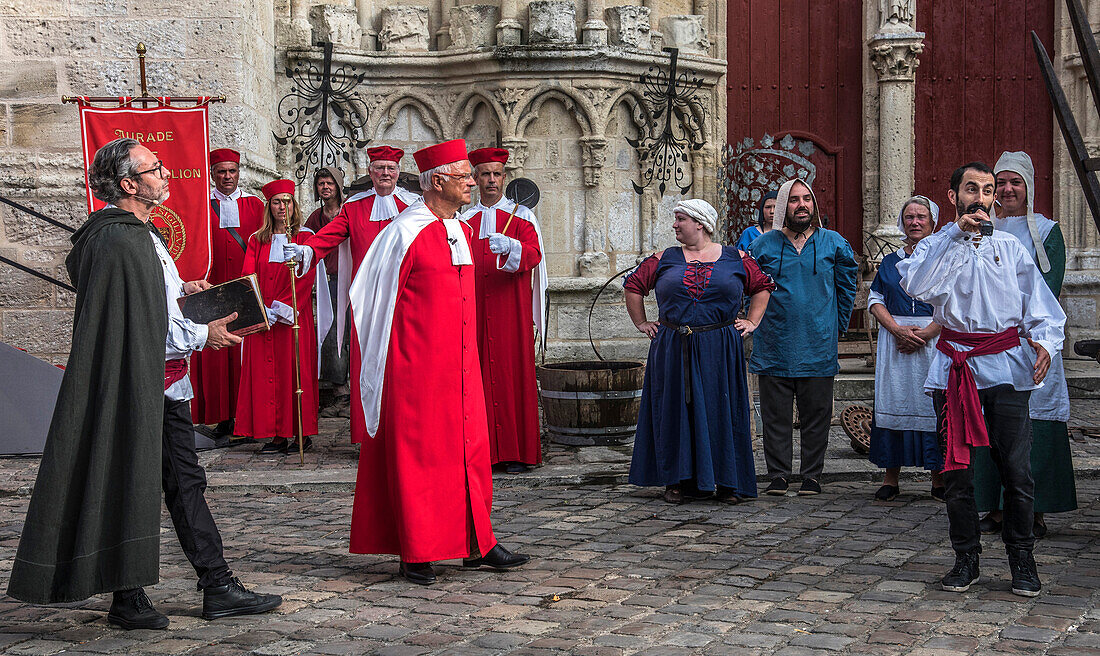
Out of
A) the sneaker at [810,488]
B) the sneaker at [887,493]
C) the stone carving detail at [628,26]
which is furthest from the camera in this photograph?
the stone carving detail at [628,26]

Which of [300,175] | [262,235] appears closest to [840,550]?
[262,235]

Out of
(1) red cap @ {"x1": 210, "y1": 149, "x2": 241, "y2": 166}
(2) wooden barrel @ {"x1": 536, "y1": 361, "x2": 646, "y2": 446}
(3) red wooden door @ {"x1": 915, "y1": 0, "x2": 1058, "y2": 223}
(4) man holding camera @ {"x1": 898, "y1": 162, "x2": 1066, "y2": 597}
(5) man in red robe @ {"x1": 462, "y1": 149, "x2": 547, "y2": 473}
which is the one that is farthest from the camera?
(3) red wooden door @ {"x1": 915, "y1": 0, "x2": 1058, "y2": 223}

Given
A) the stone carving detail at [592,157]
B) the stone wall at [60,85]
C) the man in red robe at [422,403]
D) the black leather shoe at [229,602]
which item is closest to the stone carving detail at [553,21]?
the stone carving detail at [592,157]

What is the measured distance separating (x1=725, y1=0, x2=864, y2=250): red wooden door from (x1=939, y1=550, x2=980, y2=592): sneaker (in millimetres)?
6857

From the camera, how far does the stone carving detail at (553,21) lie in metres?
9.55

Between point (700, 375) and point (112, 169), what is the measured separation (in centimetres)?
343

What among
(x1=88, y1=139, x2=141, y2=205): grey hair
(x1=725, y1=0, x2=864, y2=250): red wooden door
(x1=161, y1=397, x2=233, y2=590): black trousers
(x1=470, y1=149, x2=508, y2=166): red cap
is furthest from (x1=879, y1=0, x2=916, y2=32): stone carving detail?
(x1=161, y1=397, x2=233, y2=590): black trousers

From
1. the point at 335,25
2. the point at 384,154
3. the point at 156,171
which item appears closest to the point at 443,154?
the point at 156,171

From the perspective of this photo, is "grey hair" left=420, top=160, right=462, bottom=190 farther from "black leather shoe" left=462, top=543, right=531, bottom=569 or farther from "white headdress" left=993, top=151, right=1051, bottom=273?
"white headdress" left=993, top=151, right=1051, bottom=273

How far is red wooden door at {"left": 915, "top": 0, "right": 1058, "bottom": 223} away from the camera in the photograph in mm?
11156

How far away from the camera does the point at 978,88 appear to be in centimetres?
1122

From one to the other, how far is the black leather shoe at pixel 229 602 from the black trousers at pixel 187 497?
3 centimetres

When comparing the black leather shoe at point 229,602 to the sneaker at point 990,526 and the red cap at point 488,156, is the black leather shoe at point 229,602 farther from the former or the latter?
the red cap at point 488,156

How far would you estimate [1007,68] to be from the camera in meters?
11.2
